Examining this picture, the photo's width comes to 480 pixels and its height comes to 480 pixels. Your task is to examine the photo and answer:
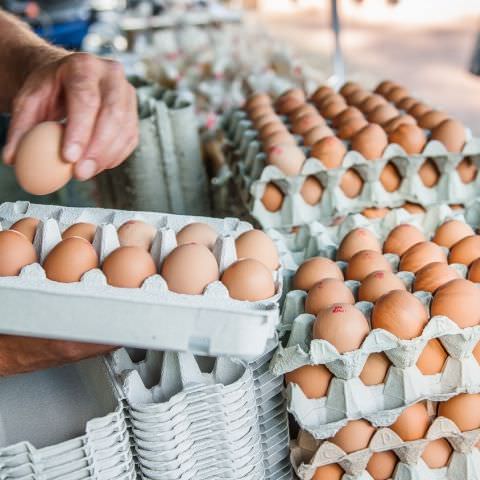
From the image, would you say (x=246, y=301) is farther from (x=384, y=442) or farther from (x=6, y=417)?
(x=6, y=417)

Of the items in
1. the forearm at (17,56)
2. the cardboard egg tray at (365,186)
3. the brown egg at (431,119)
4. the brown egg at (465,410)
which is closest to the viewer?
the brown egg at (465,410)

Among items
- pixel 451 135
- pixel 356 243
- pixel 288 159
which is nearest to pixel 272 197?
pixel 288 159

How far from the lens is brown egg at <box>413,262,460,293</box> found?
120 cm

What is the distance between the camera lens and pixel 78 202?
2.40 metres

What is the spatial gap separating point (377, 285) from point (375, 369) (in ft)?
0.51

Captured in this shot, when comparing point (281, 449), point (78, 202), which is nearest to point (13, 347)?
point (281, 449)

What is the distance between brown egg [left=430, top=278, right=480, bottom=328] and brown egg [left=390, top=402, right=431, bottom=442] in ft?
0.52

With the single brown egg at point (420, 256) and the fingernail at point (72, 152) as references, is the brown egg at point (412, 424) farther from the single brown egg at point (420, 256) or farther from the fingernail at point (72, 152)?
the fingernail at point (72, 152)

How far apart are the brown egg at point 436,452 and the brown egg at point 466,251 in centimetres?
34

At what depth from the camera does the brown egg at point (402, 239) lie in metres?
1.37

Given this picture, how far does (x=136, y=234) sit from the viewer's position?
3.87ft

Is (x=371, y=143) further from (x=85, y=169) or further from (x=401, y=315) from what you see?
(x=85, y=169)

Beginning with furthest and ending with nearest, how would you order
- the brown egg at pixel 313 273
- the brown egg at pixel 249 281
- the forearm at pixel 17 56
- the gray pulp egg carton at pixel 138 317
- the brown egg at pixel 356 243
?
the forearm at pixel 17 56, the brown egg at pixel 356 243, the brown egg at pixel 313 273, the brown egg at pixel 249 281, the gray pulp egg carton at pixel 138 317

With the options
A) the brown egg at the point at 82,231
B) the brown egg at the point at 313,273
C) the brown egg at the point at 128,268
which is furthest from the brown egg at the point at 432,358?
the brown egg at the point at 82,231
